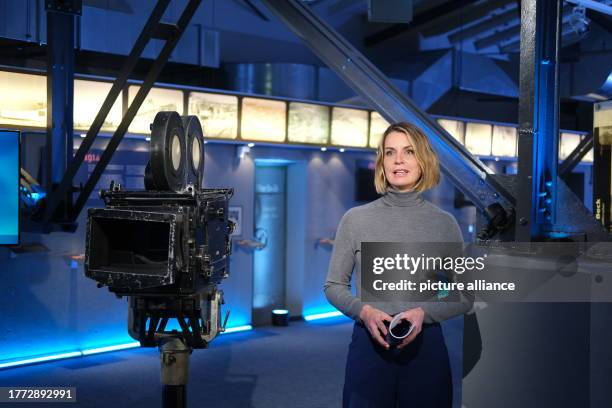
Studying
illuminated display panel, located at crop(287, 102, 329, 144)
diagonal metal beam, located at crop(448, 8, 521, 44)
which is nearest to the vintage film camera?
illuminated display panel, located at crop(287, 102, 329, 144)

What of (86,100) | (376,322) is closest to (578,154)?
(86,100)

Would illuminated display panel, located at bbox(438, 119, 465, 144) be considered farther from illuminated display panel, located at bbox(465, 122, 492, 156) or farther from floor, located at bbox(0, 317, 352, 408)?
floor, located at bbox(0, 317, 352, 408)

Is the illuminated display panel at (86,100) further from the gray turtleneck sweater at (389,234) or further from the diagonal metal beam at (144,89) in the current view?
the gray turtleneck sweater at (389,234)

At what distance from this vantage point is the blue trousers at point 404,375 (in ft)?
7.06

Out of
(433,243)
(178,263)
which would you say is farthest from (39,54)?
(433,243)

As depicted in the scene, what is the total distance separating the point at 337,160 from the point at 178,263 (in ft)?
20.3

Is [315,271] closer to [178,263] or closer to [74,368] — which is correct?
[74,368]

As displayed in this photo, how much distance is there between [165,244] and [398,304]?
119 centimetres

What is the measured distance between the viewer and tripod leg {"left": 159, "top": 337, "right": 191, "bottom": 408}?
115 inches

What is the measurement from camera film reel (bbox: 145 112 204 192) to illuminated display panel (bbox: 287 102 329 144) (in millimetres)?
4552

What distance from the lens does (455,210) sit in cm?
1001

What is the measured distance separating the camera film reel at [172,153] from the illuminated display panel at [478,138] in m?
6.90

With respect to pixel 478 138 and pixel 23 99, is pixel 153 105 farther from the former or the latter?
pixel 478 138

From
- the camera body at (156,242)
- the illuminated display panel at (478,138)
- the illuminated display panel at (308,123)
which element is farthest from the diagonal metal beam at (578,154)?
the camera body at (156,242)
